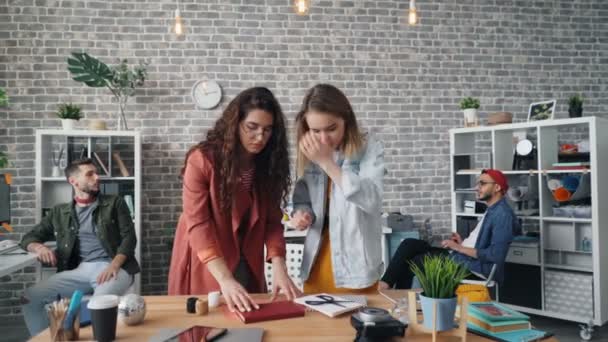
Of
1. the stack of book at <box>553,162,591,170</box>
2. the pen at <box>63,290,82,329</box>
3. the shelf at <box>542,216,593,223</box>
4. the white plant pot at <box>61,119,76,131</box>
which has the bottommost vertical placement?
the pen at <box>63,290,82,329</box>

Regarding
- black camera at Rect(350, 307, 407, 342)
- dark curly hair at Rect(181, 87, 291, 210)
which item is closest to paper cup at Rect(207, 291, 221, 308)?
dark curly hair at Rect(181, 87, 291, 210)

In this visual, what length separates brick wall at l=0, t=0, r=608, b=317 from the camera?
4.31m

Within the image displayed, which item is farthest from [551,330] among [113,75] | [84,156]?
[113,75]

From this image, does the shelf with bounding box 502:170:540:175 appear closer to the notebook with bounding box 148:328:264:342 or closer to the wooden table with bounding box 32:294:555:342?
the wooden table with bounding box 32:294:555:342

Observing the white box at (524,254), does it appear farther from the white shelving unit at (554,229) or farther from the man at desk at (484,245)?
the man at desk at (484,245)

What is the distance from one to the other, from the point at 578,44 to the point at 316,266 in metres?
4.94

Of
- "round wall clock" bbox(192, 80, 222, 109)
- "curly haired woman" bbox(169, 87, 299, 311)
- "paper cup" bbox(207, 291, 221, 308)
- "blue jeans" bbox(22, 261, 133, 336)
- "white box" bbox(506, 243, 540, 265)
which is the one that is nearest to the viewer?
"paper cup" bbox(207, 291, 221, 308)

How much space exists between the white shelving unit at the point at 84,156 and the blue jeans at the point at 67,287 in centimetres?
73

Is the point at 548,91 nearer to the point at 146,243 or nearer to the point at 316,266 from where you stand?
the point at 316,266

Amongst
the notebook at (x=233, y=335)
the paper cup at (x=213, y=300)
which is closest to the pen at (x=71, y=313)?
the notebook at (x=233, y=335)

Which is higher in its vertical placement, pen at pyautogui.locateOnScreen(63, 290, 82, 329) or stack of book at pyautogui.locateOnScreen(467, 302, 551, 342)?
pen at pyautogui.locateOnScreen(63, 290, 82, 329)

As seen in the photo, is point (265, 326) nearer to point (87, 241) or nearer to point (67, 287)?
point (67, 287)

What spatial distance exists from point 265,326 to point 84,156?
3.40 metres

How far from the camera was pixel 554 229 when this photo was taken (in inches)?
150
